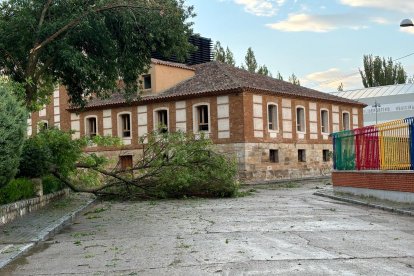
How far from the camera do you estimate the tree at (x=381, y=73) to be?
7056cm

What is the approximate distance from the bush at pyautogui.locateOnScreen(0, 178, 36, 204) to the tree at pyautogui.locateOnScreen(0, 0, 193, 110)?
10.3 feet

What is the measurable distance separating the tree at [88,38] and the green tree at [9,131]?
17.1 feet

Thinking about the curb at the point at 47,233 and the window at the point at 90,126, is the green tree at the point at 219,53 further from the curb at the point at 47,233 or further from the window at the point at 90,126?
the curb at the point at 47,233

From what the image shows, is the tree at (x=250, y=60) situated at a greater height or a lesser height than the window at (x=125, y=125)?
greater

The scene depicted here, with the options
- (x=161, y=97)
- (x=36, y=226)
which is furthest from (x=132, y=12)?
(x=161, y=97)

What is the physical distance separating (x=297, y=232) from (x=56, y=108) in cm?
3731

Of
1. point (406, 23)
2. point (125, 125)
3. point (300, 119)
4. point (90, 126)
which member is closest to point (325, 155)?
point (300, 119)

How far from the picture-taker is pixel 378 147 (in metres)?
18.0

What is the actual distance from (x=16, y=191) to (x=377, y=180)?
10719 mm

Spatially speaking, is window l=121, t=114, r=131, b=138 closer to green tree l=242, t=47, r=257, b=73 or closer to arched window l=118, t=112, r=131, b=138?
arched window l=118, t=112, r=131, b=138

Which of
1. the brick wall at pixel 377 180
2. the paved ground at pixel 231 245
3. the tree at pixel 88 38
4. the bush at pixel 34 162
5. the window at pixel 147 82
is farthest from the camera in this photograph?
the window at pixel 147 82

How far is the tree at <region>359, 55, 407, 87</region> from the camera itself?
70.6 m

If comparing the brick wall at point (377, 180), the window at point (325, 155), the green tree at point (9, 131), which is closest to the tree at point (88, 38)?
the green tree at point (9, 131)

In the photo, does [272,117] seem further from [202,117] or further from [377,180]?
[377,180]
